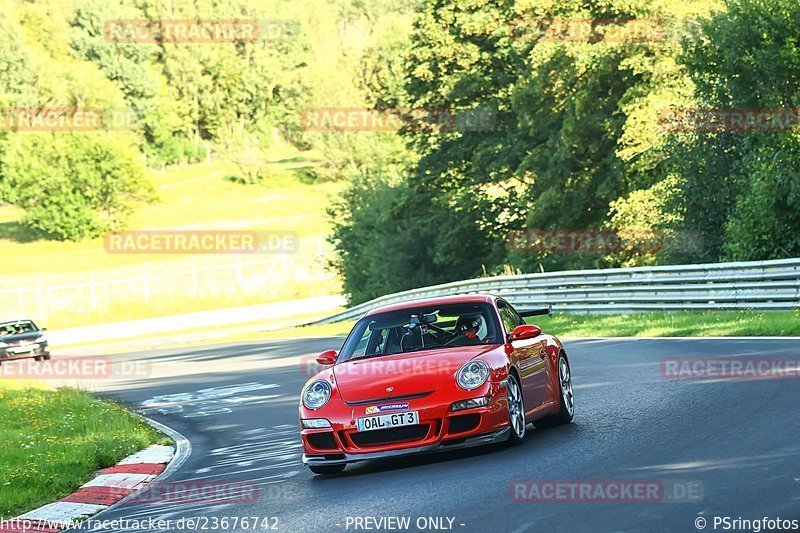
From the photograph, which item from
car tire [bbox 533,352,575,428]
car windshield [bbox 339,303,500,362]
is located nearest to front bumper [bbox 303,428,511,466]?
car windshield [bbox 339,303,500,362]

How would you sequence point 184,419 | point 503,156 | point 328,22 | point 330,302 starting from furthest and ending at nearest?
point 328,22
point 330,302
point 503,156
point 184,419

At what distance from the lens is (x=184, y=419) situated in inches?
671

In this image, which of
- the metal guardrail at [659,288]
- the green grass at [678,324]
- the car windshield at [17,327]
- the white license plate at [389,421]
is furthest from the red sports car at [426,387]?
the car windshield at [17,327]

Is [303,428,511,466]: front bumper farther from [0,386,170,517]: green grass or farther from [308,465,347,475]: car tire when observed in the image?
[0,386,170,517]: green grass

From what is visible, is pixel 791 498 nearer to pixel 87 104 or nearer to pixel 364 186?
pixel 364 186

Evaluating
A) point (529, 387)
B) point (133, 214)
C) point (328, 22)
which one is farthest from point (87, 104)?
point (529, 387)

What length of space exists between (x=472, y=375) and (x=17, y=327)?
2984cm

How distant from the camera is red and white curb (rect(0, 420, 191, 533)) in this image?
929 cm

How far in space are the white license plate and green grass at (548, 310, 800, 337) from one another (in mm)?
10632

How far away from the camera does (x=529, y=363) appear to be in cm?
1107

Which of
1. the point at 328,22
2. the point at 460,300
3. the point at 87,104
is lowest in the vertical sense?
the point at 460,300

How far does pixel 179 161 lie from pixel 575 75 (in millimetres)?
93689

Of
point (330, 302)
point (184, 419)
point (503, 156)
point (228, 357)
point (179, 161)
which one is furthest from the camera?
point (179, 161)

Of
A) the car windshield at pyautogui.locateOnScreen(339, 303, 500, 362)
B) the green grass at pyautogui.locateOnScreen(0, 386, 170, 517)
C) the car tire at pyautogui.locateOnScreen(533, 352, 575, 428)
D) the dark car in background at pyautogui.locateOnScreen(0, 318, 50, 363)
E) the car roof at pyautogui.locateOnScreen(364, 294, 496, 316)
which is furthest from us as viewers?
the dark car in background at pyautogui.locateOnScreen(0, 318, 50, 363)
